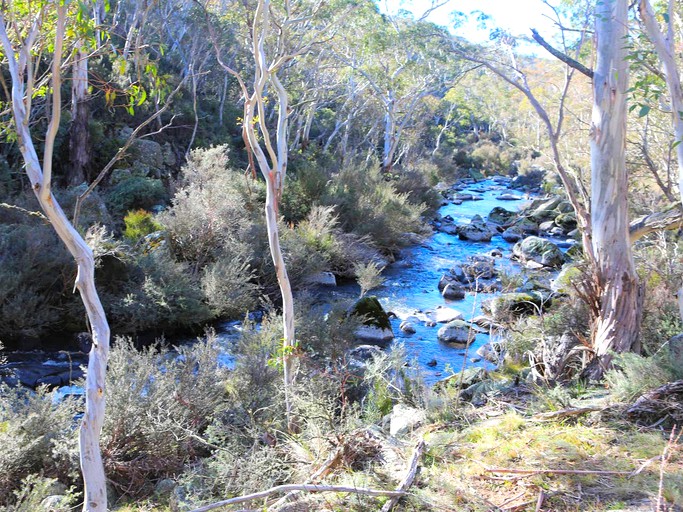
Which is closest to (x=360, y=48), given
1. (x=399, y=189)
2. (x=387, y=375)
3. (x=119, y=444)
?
(x=399, y=189)

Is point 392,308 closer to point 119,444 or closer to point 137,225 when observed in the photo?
point 137,225

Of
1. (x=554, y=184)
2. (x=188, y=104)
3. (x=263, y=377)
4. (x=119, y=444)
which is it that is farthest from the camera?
(x=554, y=184)

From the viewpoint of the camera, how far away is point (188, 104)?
2025cm

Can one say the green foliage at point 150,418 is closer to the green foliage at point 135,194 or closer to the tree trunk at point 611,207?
the tree trunk at point 611,207

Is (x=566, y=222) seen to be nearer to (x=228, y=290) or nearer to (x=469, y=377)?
(x=228, y=290)

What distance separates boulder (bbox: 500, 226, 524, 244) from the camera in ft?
59.9

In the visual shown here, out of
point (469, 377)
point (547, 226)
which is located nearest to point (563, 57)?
point (469, 377)

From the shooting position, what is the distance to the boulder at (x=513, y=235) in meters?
18.3

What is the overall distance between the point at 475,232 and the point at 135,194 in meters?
10.3

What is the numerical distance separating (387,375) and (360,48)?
720 inches

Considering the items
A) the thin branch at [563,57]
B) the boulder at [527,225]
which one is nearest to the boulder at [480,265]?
the boulder at [527,225]

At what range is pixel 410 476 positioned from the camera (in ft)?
10.7

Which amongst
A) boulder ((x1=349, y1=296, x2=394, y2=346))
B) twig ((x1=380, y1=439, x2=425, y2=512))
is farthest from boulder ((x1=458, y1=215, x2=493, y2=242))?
twig ((x1=380, y1=439, x2=425, y2=512))

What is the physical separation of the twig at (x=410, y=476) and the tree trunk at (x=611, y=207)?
255cm
